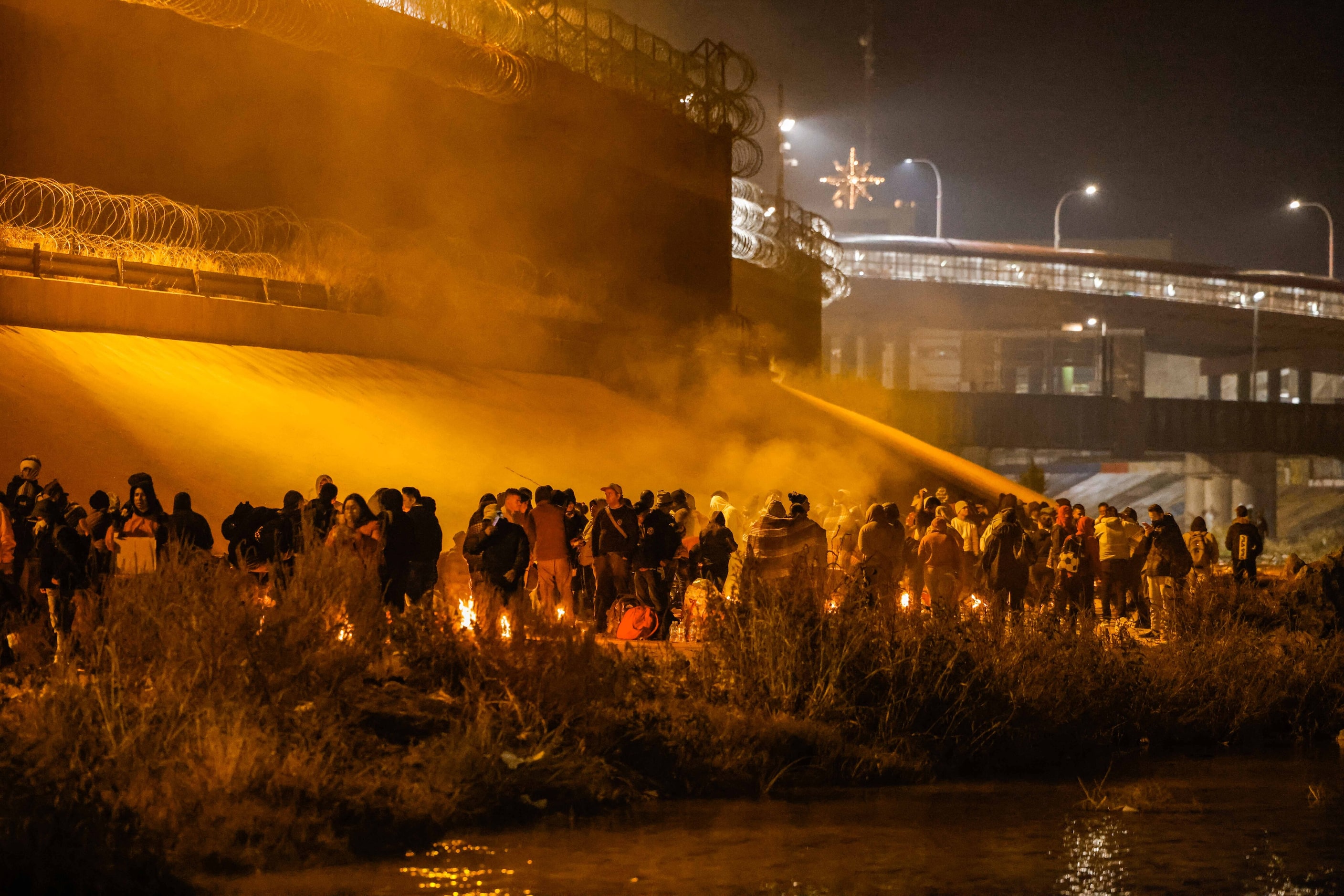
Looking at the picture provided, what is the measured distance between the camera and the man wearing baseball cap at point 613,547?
1318cm

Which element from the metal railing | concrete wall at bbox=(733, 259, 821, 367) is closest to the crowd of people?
concrete wall at bbox=(733, 259, 821, 367)

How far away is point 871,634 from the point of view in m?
10.5

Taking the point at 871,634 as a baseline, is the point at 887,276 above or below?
above

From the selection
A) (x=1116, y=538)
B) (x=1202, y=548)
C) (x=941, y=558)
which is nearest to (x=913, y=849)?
(x=941, y=558)

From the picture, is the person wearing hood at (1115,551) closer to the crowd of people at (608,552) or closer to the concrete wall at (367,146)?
the crowd of people at (608,552)

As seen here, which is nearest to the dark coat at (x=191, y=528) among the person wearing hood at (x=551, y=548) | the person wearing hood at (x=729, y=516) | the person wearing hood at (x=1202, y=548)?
the person wearing hood at (x=551, y=548)

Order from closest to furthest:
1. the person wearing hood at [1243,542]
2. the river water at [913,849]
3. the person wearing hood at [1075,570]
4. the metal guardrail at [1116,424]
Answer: the river water at [913,849]
the person wearing hood at [1075,570]
the person wearing hood at [1243,542]
the metal guardrail at [1116,424]

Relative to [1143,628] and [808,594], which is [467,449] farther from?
[808,594]

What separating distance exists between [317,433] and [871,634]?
11188mm

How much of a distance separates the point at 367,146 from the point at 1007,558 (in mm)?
16089

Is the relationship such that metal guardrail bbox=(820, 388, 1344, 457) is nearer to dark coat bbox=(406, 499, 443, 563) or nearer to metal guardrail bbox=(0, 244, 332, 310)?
metal guardrail bbox=(0, 244, 332, 310)

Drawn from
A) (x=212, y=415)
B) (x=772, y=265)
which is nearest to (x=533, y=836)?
(x=212, y=415)

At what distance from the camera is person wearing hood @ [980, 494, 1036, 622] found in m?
14.4

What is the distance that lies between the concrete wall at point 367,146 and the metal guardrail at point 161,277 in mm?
2325
